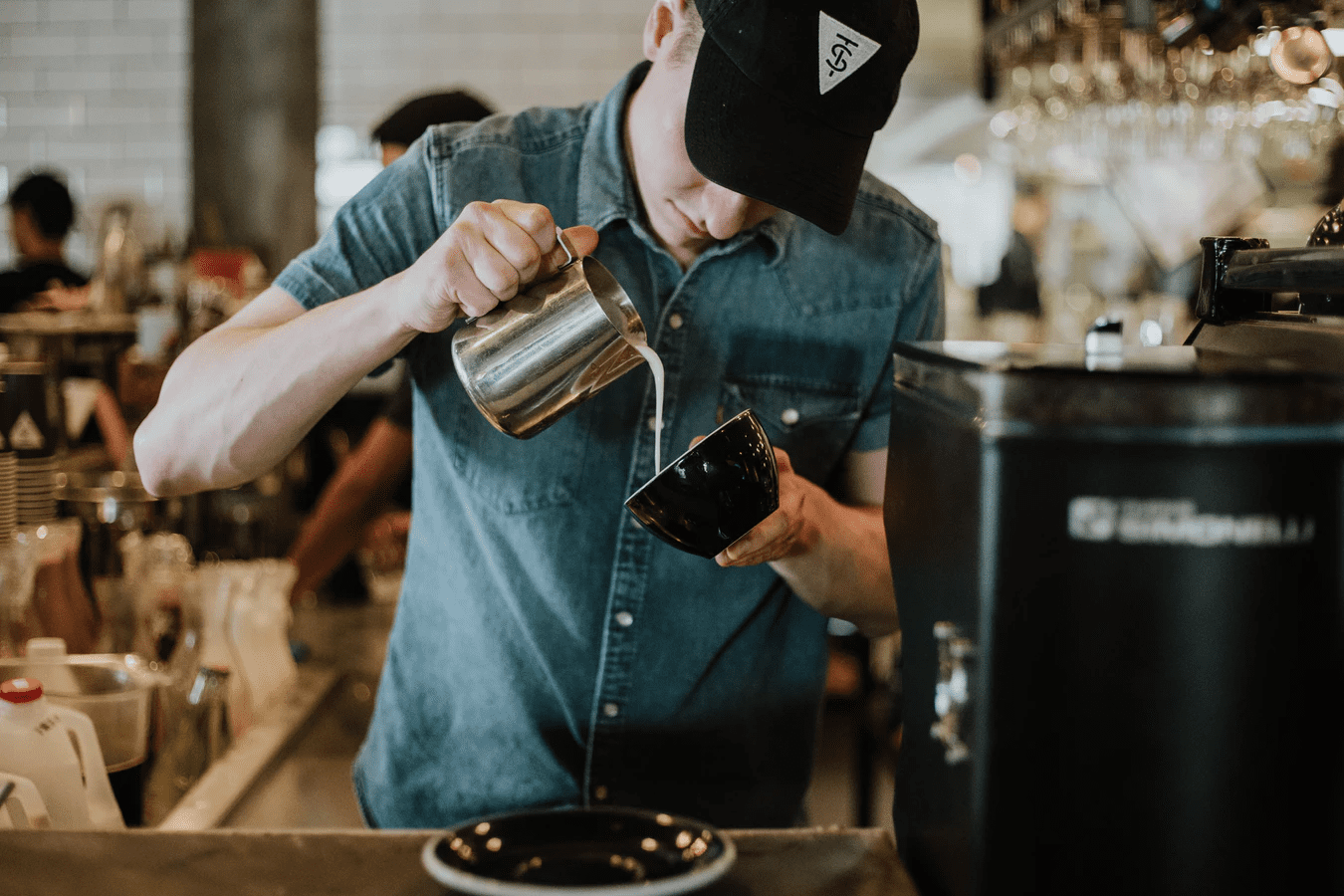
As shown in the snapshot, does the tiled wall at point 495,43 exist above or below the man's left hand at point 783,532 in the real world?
above

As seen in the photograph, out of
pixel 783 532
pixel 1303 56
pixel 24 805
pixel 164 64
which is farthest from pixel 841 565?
pixel 164 64

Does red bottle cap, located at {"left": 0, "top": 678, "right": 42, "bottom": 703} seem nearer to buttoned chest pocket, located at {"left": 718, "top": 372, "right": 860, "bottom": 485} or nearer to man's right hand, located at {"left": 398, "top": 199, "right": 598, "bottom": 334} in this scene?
man's right hand, located at {"left": 398, "top": 199, "right": 598, "bottom": 334}

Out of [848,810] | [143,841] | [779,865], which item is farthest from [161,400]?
[848,810]

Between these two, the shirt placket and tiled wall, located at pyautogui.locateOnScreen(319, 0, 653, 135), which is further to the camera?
tiled wall, located at pyautogui.locateOnScreen(319, 0, 653, 135)

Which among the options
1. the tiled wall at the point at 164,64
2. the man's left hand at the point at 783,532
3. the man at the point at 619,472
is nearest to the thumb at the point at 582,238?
the man at the point at 619,472

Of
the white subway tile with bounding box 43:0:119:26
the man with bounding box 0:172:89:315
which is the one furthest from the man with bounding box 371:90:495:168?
the white subway tile with bounding box 43:0:119:26

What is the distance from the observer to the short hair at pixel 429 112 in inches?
92.0

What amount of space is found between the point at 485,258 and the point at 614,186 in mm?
332

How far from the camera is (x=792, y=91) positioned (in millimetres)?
1021

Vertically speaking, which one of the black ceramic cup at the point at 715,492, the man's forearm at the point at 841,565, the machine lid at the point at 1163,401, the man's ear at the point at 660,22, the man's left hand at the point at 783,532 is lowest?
the man's forearm at the point at 841,565

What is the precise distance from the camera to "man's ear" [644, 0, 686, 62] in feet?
3.73

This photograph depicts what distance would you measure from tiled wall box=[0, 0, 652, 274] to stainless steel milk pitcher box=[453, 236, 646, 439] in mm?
6147

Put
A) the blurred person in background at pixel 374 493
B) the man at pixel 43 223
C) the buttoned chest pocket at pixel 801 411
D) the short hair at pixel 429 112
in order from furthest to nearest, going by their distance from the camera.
→ the man at pixel 43 223 < the blurred person in background at pixel 374 493 < the short hair at pixel 429 112 < the buttoned chest pocket at pixel 801 411

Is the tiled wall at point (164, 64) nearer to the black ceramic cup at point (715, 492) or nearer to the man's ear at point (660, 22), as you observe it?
the man's ear at point (660, 22)
